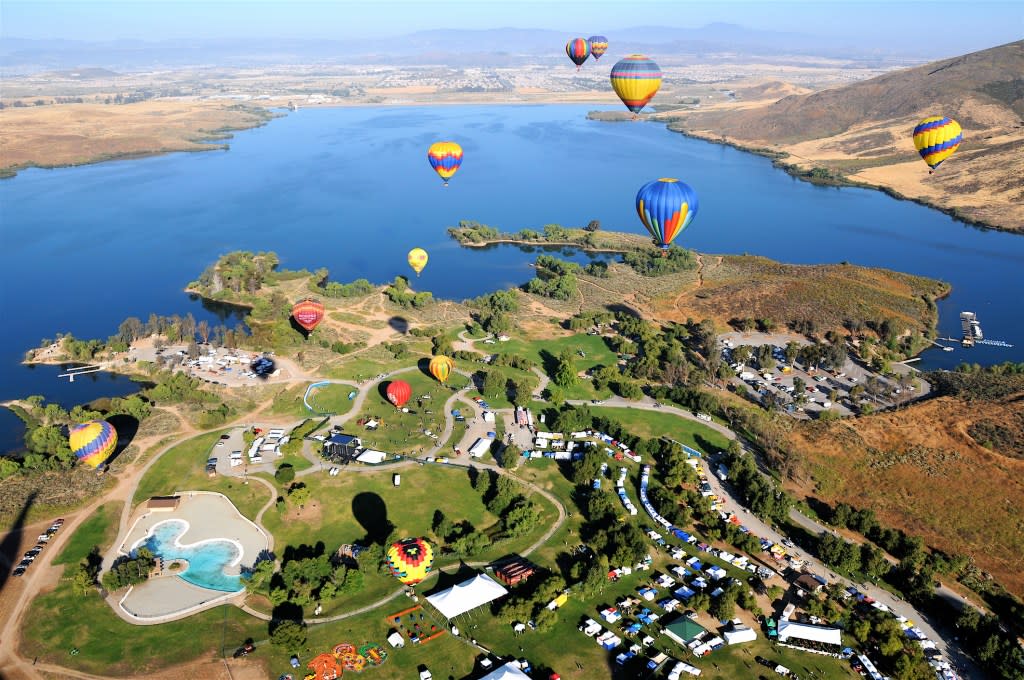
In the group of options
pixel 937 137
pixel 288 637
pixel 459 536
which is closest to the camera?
pixel 288 637

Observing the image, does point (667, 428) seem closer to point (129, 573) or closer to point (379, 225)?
point (129, 573)

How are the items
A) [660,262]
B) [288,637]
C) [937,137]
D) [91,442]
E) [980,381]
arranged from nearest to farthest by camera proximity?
[288,637] < [91,442] < [980,381] < [937,137] < [660,262]

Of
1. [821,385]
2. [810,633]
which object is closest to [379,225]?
[821,385]

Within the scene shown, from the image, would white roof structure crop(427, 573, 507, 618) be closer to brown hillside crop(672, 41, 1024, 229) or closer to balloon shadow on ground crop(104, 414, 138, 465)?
balloon shadow on ground crop(104, 414, 138, 465)

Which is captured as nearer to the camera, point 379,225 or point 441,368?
point 441,368

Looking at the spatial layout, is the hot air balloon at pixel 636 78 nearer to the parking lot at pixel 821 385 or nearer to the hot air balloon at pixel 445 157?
the hot air balloon at pixel 445 157

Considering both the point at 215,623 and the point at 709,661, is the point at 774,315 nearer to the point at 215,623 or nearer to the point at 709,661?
the point at 709,661

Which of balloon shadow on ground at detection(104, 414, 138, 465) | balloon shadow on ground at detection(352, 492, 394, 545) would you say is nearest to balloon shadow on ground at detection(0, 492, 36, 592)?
balloon shadow on ground at detection(104, 414, 138, 465)
